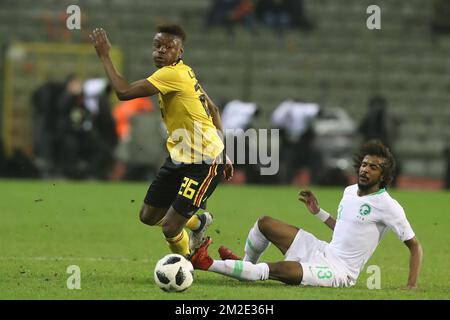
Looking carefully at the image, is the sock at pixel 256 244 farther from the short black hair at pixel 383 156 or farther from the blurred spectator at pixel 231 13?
the blurred spectator at pixel 231 13

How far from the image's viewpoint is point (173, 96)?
9844 mm

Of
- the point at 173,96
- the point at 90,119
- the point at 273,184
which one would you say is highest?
the point at 173,96

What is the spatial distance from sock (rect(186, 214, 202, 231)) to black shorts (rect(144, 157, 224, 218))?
0.97 feet

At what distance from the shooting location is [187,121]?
9.94 metres

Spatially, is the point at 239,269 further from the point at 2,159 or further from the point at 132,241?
the point at 2,159

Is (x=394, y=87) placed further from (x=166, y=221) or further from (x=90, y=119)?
(x=166, y=221)

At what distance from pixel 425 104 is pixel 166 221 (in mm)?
19092

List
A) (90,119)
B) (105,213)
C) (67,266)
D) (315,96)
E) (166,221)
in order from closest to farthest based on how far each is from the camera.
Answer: (166,221)
(67,266)
(105,213)
(90,119)
(315,96)

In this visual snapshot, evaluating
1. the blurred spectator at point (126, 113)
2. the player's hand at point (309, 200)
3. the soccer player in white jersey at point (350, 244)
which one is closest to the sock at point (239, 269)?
the soccer player in white jersey at point (350, 244)

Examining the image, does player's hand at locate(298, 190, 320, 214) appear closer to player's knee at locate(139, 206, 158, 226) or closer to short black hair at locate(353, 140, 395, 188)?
short black hair at locate(353, 140, 395, 188)

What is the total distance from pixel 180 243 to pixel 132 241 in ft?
11.1

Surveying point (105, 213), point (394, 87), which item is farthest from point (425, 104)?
point (105, 213)

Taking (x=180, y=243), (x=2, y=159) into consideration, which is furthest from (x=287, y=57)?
(x=180, y=243)

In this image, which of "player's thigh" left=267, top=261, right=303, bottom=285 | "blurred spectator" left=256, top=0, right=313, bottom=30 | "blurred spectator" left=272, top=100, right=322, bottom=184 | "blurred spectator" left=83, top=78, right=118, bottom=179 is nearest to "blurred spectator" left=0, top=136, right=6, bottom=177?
"blurred spectator" left=83, top=78, right=118, bottom=179
